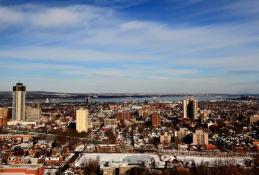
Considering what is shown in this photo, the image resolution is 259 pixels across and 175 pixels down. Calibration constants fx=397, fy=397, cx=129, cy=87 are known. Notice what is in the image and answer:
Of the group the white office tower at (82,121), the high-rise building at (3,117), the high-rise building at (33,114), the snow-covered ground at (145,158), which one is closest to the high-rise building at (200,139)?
the snow-covered ground at (145,158)

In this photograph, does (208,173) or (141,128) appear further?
(141,128)

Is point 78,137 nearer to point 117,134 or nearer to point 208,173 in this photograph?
point 117,134

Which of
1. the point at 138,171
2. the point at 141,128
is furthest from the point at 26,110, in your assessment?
the point at 138,171

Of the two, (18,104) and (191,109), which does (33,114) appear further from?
(191,109)

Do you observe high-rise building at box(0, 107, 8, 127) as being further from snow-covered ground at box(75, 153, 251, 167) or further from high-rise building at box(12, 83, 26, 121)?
snow-covered ground at box(75, 153, 251, 167)

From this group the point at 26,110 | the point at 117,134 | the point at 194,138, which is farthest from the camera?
the point at 26,110

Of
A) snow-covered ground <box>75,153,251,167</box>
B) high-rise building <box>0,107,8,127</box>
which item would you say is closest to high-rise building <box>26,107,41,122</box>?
high-rise building <box>0,107,8,127</box>

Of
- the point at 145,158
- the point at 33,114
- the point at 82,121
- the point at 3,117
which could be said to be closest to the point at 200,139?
Answer: the point at 145,158
